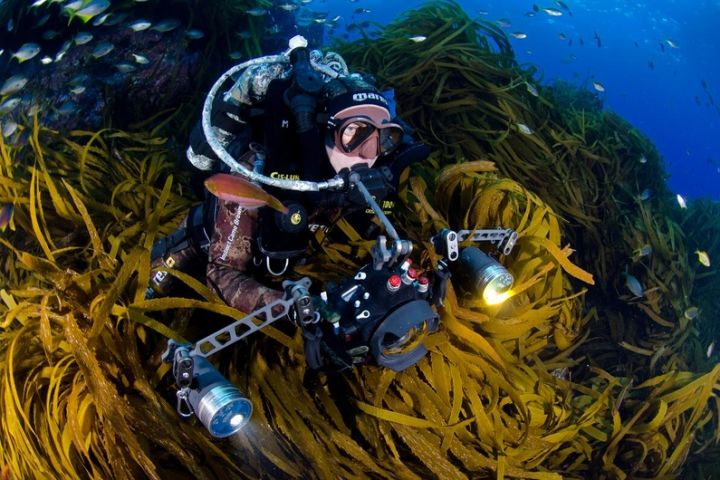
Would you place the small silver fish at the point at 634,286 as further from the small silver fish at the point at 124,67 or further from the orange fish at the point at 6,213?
the small silver fish at the point at 124,67

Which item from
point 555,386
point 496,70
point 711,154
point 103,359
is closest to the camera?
point 103,359

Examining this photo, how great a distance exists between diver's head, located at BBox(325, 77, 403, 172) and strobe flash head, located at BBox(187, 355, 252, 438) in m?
1.23

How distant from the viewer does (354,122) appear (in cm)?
196

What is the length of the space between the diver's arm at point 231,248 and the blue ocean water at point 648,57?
34529 millimetres

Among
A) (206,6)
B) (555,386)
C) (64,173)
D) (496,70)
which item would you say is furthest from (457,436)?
(206,6)

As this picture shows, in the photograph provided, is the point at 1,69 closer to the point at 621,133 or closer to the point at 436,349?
the point at 436,349

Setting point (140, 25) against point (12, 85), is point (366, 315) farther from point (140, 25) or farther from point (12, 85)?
point (12, 85)

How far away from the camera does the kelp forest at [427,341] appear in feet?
5.63

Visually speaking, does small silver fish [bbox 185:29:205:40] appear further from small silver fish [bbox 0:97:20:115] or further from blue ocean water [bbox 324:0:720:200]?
blue ocean water [bbox 324:0:720:200]

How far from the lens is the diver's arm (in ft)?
6.64

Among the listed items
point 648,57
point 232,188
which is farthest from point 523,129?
point 648,57

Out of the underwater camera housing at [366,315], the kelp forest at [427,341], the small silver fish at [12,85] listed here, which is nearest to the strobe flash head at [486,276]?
the underwater camera housing at [366,315]

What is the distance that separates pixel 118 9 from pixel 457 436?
602cm

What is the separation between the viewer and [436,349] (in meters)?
1.96
